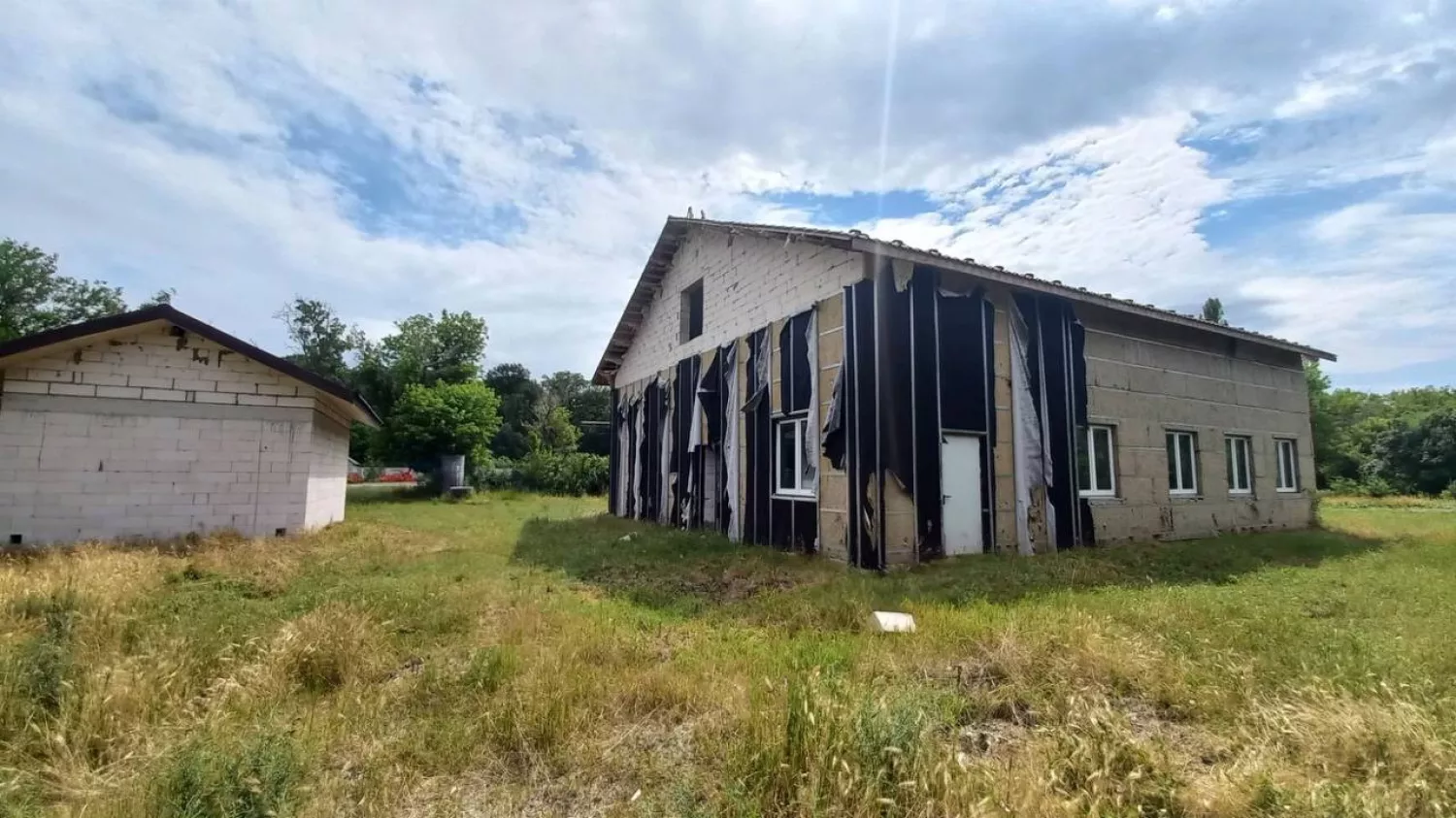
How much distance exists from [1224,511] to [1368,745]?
11.8 m

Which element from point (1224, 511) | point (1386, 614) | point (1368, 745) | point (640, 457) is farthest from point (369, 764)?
point (1224, 511)

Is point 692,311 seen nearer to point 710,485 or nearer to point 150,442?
point 710,485

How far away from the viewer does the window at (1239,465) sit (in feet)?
43.4

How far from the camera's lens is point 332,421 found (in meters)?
14.8

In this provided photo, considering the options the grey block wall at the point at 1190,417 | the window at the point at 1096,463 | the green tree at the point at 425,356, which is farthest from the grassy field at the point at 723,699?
the green tree at the point at 425,356

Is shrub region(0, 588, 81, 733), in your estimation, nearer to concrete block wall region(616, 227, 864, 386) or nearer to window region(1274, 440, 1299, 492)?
concrete block wall region(616, 227, 864, 386)

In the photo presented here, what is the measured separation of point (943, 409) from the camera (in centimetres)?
916

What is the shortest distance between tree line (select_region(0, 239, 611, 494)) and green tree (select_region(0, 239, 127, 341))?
5cm

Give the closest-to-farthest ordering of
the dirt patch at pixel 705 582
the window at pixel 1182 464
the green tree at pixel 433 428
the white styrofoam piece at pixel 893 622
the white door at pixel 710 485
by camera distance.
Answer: the white styrofoam piece at pixel 893 622, the dirt patch at pixel 705 582, the window at pixel 1182 464, the white door at pixel 710 485, the green tree at pixel 433 428

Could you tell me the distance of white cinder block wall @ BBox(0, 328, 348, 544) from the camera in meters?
10.2

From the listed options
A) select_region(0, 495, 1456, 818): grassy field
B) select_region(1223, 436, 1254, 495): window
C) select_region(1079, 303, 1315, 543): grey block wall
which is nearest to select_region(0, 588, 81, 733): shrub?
select_region(0, 495, 1456, 818): grassy field

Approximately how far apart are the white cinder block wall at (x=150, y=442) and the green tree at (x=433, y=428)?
1561 cm

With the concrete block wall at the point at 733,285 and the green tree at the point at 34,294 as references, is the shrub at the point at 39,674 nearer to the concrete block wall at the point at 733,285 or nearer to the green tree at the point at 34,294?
the concrete block wall at the point at 733,285

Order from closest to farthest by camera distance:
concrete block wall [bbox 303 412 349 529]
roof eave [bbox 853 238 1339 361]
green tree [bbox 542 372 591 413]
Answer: roof eave [bbox 853 238 1339 361] < concrete block wall [bbox 303 412 349 529] < green tree [bbox 542 372 591 413]
